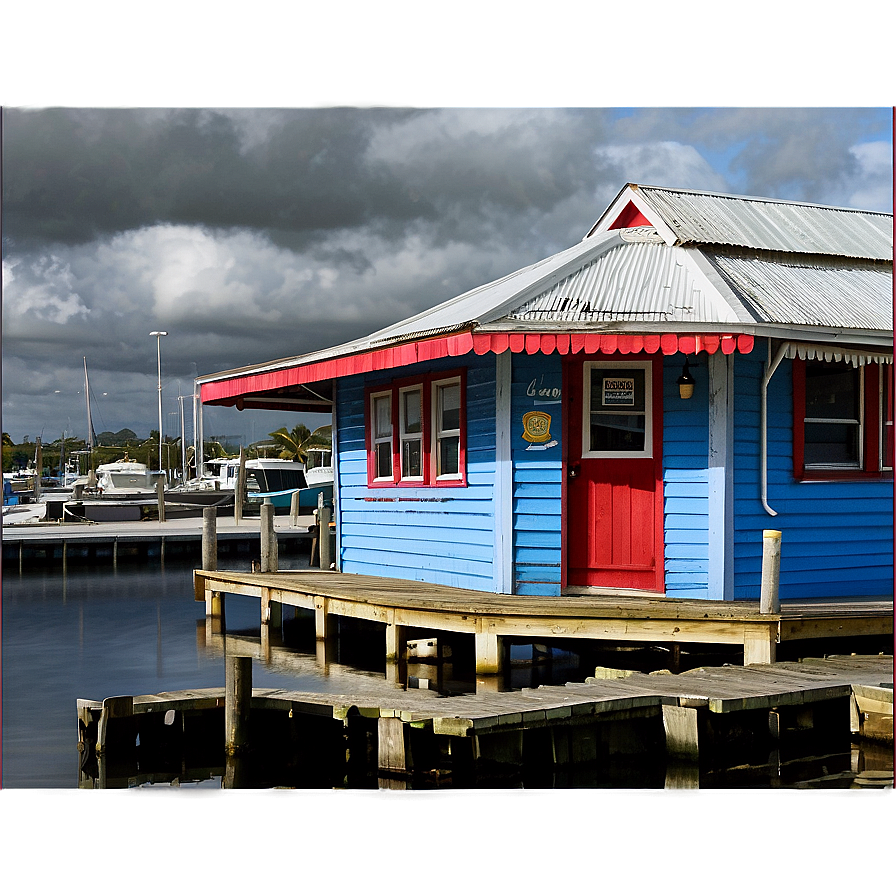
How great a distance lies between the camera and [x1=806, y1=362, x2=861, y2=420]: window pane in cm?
1073

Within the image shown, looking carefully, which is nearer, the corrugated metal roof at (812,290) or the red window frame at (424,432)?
the corrugated metal roof at (812,290)

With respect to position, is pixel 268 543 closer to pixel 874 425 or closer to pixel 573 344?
pixel 573 344

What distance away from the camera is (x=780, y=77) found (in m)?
5.85

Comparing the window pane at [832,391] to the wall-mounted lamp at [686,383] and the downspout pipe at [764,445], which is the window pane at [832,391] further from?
the wall-mounted lamp at [686,383]

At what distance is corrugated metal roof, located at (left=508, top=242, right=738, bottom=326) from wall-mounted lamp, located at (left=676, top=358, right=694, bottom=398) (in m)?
0.51

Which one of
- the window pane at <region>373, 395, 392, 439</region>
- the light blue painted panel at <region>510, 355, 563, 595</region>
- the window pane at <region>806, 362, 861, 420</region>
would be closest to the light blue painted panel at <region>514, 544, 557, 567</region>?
the light blue painted panel at <region>510, 355, 563, 595</region>

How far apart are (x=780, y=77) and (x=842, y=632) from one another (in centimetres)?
528

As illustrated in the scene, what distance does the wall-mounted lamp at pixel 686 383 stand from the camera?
10156 mm

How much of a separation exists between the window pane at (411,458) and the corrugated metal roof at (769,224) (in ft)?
12.2

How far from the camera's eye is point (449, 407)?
11812 mm

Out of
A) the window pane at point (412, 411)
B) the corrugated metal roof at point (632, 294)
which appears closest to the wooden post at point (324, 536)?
the window pane at point (412, 411)

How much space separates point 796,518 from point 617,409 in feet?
6.68

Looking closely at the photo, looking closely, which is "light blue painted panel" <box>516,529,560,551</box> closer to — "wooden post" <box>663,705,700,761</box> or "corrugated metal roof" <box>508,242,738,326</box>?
"corrugated metal roof" <box>508,242,738,326</box>

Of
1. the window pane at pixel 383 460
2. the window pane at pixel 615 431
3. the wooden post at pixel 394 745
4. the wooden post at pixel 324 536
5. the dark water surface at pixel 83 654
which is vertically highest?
the window pane at pixel 615 431
